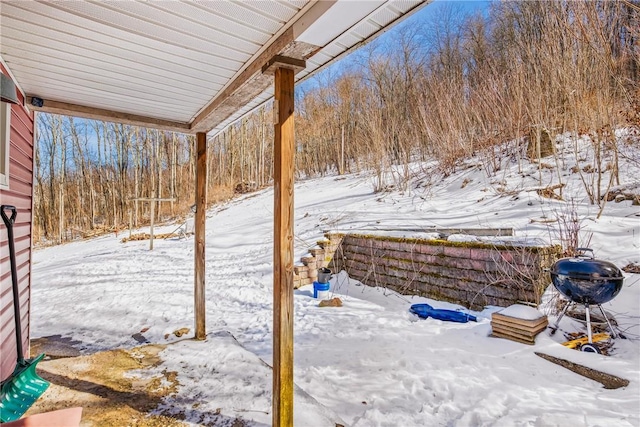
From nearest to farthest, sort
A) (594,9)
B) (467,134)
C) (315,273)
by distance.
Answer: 1. (594,9)
2. (315,273)
3. (467,134)

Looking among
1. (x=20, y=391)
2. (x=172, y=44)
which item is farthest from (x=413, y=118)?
(x=20, y=391)

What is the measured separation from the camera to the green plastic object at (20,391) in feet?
4.98

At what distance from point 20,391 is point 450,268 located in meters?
4.25

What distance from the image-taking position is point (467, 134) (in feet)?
27.8

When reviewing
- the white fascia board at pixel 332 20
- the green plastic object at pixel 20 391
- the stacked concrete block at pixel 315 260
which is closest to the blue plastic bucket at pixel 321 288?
Answer: the stacked concrete block at pixel 315 260

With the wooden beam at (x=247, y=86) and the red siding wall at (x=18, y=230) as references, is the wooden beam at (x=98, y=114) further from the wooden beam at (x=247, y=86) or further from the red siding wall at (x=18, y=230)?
the wooden beam at (x=247, y=86)

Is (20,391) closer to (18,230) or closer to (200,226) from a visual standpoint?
(18,230)

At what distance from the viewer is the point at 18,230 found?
2.63 m

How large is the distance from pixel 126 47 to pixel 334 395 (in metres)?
2.67

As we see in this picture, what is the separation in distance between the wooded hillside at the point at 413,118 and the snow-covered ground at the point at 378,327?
116cm

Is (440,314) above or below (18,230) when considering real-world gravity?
below

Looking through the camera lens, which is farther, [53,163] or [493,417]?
[53,163]

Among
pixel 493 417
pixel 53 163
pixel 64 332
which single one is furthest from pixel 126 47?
pixel 53 163

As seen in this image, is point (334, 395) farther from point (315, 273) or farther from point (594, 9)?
point (594, 9)
